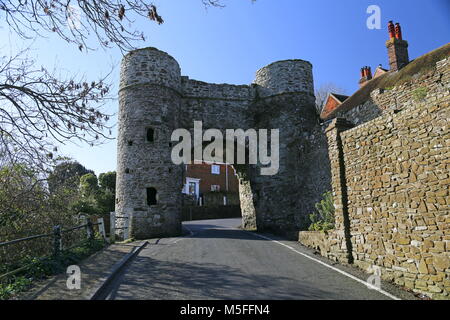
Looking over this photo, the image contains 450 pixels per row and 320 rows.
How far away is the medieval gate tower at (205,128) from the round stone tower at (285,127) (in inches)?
2.3

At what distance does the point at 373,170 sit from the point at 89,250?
28.2ft

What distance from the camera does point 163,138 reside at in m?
16.4

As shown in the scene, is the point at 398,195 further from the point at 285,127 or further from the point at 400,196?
the point at 285,127

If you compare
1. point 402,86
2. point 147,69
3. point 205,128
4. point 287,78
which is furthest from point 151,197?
point 402,86

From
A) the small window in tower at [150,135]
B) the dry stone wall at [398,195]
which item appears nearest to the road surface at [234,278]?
the dry stone wall at [398,195]

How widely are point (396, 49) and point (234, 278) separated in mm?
19325

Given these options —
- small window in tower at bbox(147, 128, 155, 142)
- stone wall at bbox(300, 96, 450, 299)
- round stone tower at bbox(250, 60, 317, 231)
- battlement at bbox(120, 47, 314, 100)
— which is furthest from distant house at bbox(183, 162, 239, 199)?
stone wall at bbox(300, 96, 450, 299)

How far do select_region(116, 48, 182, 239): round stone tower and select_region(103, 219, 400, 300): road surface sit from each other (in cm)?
598

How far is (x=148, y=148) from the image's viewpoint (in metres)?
16.1

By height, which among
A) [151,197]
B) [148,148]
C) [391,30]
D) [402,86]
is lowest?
[151,197]

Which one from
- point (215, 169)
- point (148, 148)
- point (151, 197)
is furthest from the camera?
point (215, 169)
